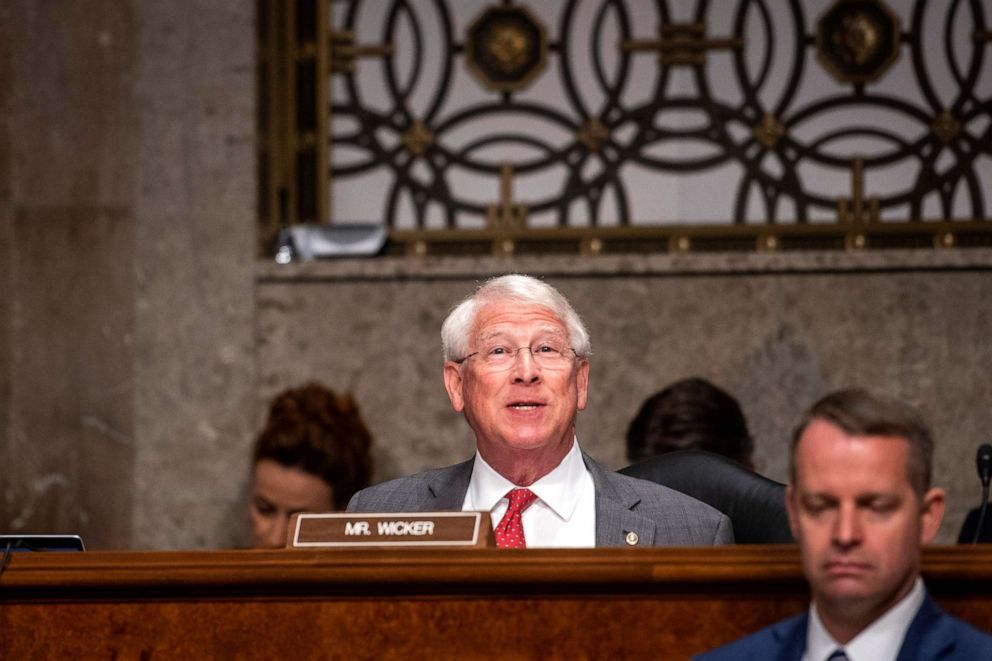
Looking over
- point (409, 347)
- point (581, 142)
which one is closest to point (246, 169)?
point (409, 347)

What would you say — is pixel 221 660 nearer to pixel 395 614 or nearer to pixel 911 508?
pixel 395 614

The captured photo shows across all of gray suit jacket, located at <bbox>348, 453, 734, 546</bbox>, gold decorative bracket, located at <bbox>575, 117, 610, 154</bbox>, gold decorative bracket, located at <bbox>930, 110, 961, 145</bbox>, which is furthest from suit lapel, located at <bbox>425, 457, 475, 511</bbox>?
gold decorative bracket, located at <bbox>930, 110, 961, 145</bbox>

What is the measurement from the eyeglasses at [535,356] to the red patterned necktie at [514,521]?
0.96ft

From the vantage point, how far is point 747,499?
3.39m

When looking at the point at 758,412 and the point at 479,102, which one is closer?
the point at 758,412

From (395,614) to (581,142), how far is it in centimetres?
380

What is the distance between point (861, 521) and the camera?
2266mm

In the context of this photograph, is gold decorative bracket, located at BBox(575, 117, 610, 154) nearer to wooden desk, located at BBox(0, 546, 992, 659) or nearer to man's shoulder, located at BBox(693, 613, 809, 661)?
wooden desk, located at BBox(0, 546, 992, 659)

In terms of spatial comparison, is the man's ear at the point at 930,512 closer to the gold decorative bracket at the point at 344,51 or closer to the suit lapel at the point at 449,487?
the suit lapel at the point at 449,487

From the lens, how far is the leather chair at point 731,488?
3.23m

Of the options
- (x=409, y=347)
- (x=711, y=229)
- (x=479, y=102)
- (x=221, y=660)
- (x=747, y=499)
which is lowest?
(x=221, y=660)

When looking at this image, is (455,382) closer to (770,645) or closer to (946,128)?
(770,645)

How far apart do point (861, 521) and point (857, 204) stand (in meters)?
4.08

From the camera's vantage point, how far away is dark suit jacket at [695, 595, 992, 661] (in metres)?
2.26
